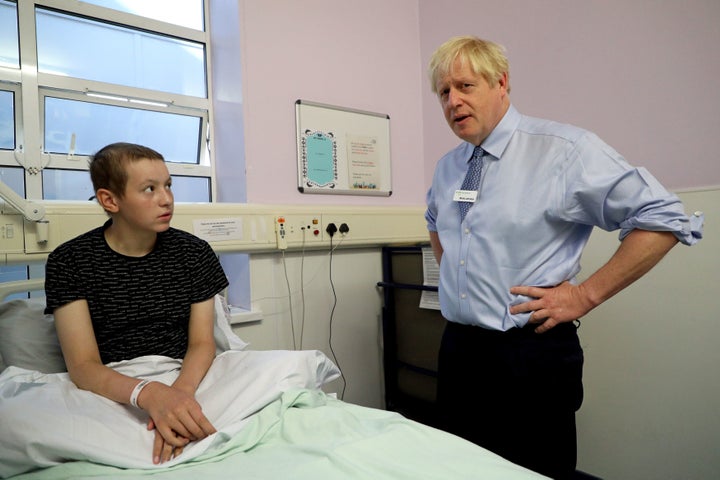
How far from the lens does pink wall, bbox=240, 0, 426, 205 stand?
88.4 inches

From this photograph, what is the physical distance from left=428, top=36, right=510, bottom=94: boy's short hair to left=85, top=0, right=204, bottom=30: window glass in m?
1.78

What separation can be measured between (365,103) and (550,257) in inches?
69.1

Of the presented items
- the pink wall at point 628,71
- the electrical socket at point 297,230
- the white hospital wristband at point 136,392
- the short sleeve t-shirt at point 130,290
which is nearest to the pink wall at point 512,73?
the pink wall at point 628,71

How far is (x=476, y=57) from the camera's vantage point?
1186 mm

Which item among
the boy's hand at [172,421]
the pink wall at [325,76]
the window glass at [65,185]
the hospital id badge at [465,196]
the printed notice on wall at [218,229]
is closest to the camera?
the boy's hand at [172,421]

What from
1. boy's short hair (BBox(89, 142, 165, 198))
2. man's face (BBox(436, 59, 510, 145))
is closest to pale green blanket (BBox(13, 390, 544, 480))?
boy's short hair (BBox(89, 142, 165, 198))

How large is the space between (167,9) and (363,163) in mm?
1282

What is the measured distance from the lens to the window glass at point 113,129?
2.08 m

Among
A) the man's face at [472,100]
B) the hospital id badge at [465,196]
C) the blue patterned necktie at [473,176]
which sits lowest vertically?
the hospital id badge at [465,196]

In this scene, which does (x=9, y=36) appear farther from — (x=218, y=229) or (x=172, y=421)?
(x=172, y=421)

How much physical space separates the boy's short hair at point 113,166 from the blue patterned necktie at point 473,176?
837 millimetres

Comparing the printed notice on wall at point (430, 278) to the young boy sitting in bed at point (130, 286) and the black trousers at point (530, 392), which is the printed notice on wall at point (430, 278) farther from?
the young boy sitting in bed at point (130, 286)

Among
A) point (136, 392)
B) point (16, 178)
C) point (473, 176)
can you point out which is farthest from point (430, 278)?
point (16, 178)

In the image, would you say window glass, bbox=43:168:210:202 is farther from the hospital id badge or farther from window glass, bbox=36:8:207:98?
the hospital id badge
